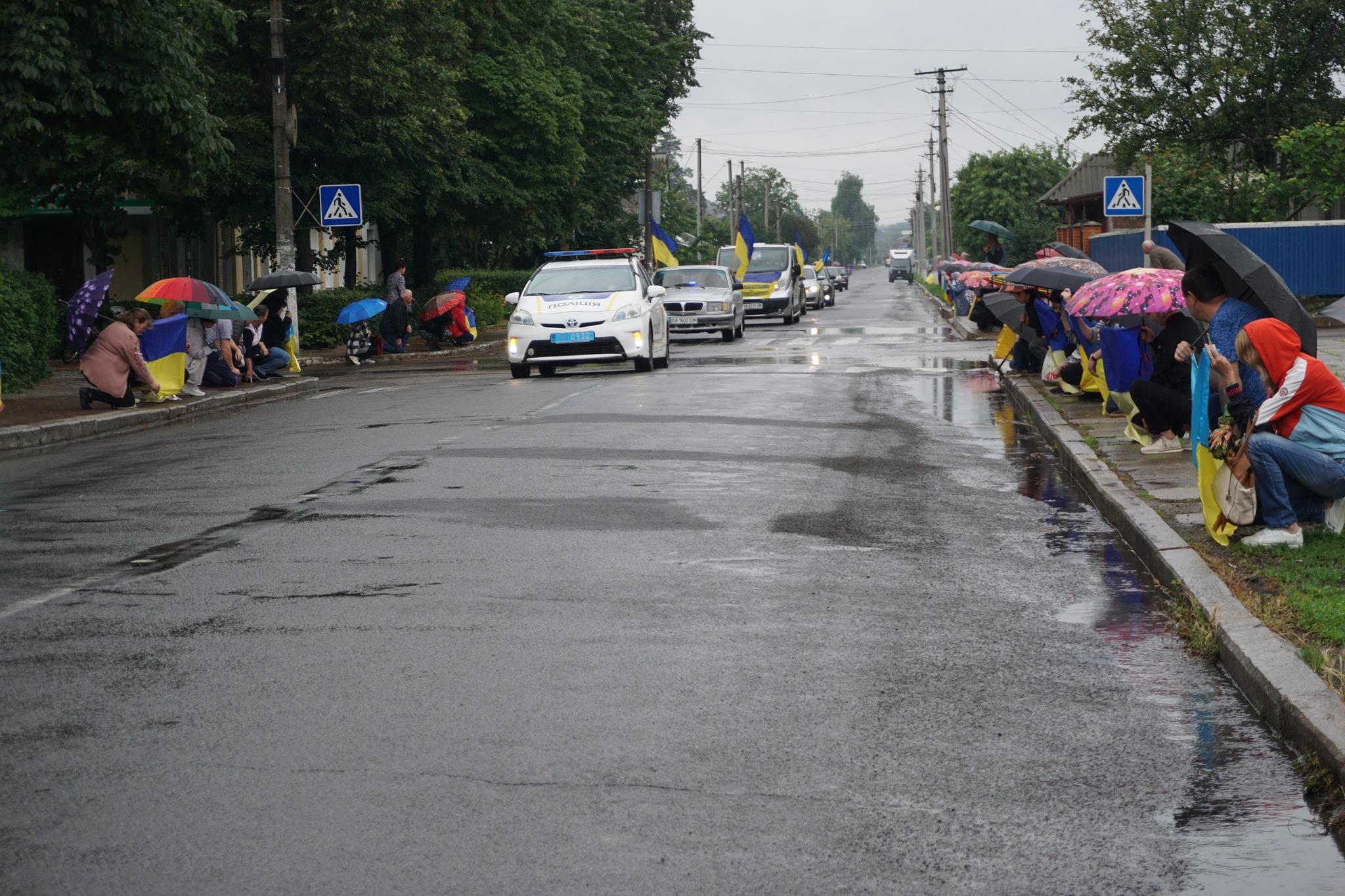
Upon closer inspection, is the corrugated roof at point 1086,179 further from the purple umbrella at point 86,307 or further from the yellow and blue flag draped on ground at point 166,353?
the purple umbrella at point 86,307

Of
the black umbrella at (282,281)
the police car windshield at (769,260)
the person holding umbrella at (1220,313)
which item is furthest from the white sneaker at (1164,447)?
the police car windshield at (769,260)

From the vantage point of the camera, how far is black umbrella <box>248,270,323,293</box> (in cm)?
2806

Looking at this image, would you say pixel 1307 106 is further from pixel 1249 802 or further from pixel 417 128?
pixel 1249 802

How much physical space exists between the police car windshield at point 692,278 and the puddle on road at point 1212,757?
28600mm

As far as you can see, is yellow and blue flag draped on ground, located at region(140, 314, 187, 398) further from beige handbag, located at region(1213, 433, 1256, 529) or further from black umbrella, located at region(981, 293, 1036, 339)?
beige handbag, located at region(1213, 433, 1256, 529)

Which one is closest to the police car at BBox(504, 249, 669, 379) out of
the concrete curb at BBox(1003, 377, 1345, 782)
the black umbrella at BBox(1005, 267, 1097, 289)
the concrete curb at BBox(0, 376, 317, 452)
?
the concrete curb at BBox(0, 376, 317, 452)

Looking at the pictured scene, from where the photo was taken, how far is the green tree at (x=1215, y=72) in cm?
4197

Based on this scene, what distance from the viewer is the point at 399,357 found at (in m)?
33.7

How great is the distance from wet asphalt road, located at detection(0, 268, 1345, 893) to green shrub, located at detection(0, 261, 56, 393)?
10.2 meters

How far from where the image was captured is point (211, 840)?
15.2 ft

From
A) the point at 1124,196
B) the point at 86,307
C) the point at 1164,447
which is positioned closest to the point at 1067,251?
the point at 1124,196

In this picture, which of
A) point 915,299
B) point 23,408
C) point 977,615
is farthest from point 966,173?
point 977,615

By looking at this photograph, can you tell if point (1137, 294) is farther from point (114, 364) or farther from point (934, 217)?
point (934, 217)

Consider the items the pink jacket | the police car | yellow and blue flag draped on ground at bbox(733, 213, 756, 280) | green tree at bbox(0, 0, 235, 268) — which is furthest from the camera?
yellow and blue flag draped on ground at bbox(733, 213, 756, 280)
